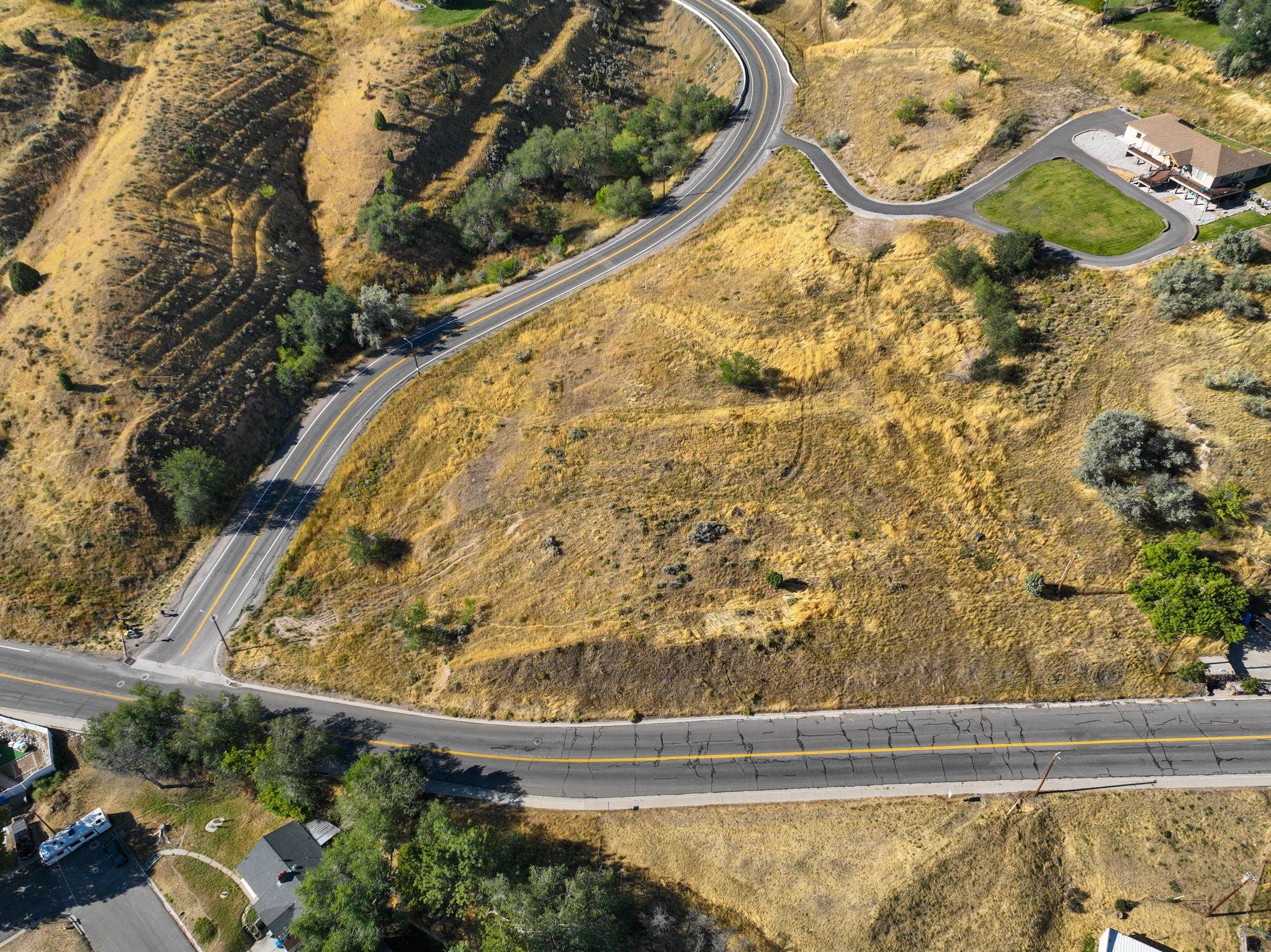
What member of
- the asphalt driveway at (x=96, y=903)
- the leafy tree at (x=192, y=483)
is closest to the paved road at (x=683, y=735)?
the leafy tree at (x=192, y=483)

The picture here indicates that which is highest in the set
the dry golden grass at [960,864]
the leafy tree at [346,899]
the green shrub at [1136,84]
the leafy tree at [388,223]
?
the leafy tree at [388,223]

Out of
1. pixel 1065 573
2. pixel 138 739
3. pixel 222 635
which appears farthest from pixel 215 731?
pixel 1065 573

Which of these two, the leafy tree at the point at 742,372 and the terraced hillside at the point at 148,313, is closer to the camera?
the terraced hillside at the point at 148,313

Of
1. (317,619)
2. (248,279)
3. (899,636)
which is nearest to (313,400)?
(248,279)

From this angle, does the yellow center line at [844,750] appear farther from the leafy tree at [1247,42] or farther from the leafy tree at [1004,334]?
the leafy tree at [1247,42]

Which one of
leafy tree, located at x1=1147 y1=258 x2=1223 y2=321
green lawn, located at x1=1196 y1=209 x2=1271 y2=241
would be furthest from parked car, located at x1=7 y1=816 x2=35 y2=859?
green lawn, located at x1=1196 y1=209 x2=1271 y2=241

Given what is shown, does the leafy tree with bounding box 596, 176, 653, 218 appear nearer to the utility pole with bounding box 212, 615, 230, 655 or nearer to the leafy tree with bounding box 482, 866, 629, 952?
the utility pole with bounding box 212, 615, 230, 655

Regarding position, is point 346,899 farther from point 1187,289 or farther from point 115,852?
point 1187,289
